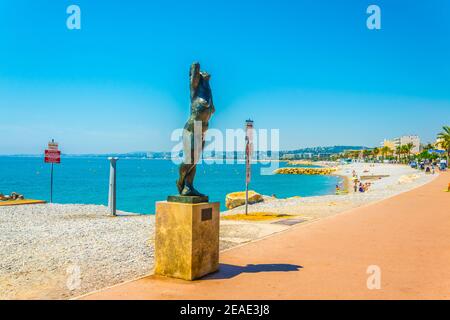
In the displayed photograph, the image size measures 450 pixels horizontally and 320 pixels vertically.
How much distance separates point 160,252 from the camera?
21.9ft

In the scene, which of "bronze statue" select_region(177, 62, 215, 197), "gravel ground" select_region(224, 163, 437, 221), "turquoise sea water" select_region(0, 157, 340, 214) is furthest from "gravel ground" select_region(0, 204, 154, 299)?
"turquoise sea water" select_region(0, 157, 340, 214)

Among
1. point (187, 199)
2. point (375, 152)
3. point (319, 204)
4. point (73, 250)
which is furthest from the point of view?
point (375, 152)

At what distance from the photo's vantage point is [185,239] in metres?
6.36

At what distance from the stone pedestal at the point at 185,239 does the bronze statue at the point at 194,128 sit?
373 mm

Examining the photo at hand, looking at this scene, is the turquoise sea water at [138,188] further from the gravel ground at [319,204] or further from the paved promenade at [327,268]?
the paved promenade at [327,268]

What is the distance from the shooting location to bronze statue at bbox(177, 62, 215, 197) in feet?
22.4

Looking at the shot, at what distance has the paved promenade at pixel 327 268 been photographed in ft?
18.9

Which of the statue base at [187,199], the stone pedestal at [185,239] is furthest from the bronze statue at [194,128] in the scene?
the stone pedestal at [185,239]

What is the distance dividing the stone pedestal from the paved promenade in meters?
0.22

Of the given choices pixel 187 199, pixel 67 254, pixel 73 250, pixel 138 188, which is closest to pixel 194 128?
pixel 187 199

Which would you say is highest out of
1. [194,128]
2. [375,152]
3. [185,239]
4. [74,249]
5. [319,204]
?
[375,152]

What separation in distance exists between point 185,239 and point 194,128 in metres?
1.86

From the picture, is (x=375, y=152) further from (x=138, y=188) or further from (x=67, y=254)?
(x=67, y=254)

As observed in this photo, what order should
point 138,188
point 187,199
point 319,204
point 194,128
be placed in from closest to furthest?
point 187,199 → point 194,128 → point 319,204 → point 138,188
